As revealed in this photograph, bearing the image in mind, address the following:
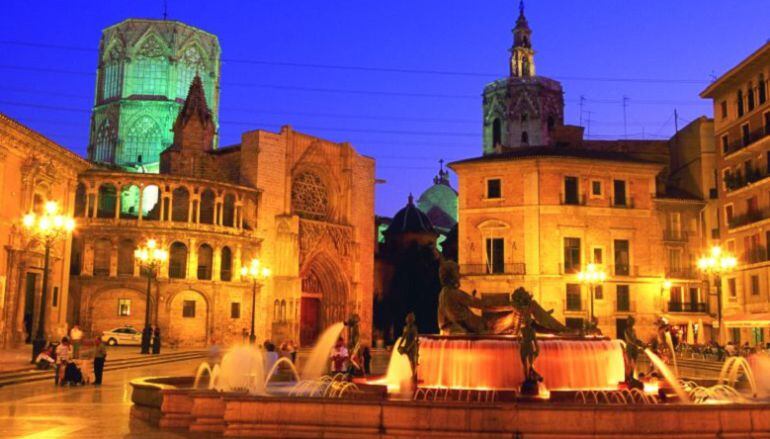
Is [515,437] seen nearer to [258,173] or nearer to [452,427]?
[452,427]

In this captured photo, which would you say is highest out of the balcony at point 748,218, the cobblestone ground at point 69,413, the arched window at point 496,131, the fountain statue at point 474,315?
the arched window at point 496,131

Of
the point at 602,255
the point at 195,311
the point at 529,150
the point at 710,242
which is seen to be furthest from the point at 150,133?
the point at 710,242

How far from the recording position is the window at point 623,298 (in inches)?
1740

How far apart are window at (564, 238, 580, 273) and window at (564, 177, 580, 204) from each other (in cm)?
229

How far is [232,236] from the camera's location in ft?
154

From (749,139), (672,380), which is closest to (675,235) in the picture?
(749,139)

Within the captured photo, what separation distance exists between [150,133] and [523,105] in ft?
122

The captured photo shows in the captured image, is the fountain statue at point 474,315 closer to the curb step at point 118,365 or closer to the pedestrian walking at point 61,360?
the pedestrian walking at point 61,360

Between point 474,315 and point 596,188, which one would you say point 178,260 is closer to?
point 596,188

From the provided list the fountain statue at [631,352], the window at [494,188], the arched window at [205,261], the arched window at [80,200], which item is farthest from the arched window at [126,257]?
the fountain statue at [631,352]

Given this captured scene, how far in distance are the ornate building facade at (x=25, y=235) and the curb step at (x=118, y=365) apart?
18.9 feet

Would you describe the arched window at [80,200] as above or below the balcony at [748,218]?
above

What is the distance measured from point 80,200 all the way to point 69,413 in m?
35.0

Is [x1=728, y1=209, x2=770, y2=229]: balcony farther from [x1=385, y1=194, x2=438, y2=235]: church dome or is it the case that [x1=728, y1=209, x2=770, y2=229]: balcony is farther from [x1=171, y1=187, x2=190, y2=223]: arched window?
[x1=171, y1=187, x2=190, y2=223]: arched window
